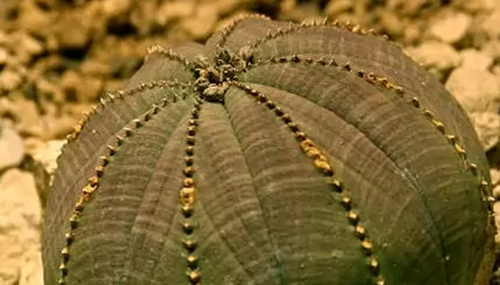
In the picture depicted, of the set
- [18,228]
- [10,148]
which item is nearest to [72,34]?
[10,148]

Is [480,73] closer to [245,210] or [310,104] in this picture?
[310,104]

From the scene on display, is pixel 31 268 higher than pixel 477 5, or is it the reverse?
pixel 477 5

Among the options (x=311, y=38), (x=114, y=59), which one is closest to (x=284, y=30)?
(x=311, y=38)

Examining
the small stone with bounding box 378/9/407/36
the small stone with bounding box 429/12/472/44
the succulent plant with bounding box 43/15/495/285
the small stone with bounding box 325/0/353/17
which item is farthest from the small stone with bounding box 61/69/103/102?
the succulent plant with bounding box 43/15/495/285

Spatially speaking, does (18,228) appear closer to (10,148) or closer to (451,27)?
(10,148)

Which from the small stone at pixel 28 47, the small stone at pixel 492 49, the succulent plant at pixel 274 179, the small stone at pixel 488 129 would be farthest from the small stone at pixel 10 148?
the small stone at pixel 492 49

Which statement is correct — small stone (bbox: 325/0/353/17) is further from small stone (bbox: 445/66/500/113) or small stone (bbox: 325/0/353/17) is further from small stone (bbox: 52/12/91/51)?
small stone (bbox: 52/12/91/51)
